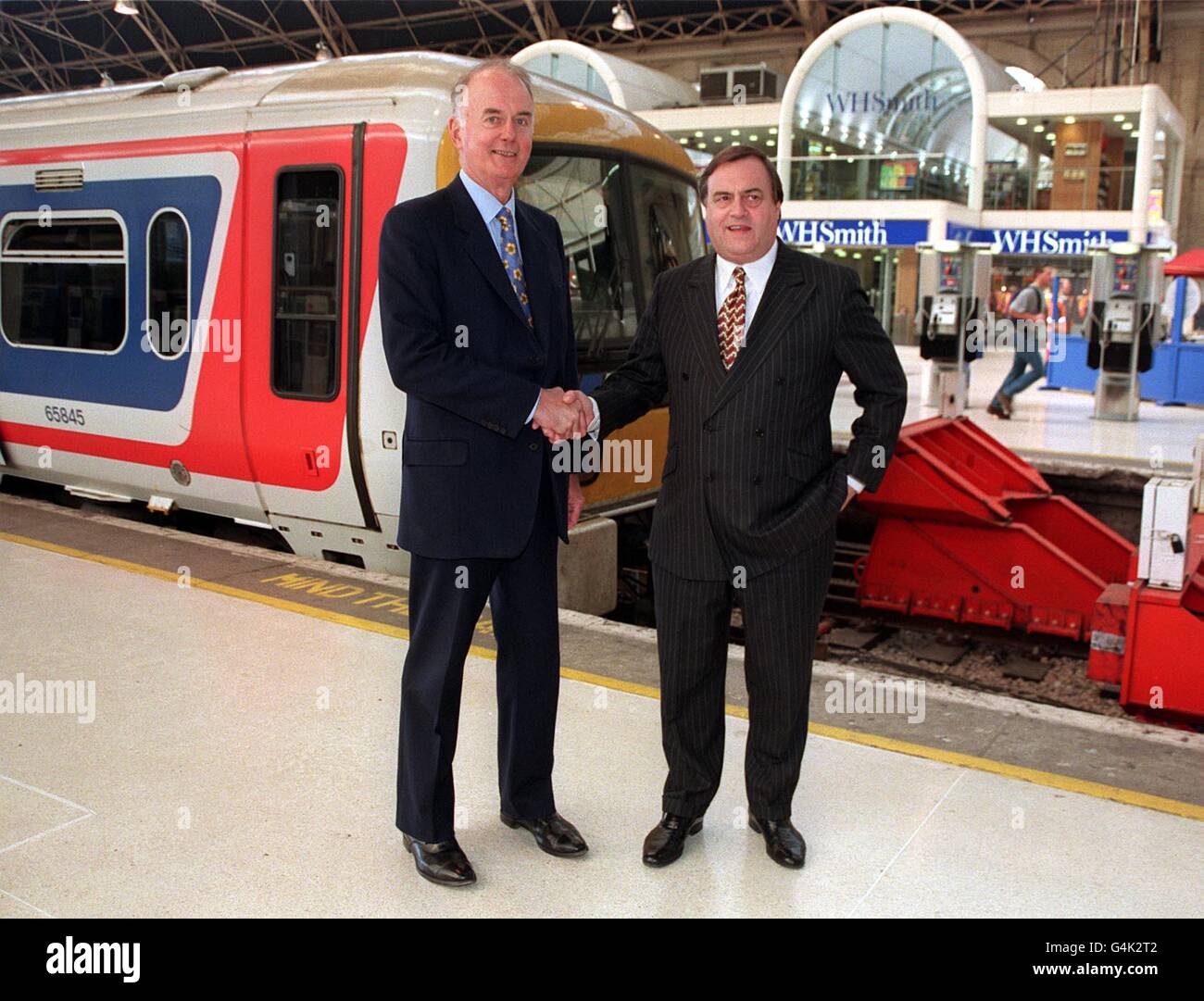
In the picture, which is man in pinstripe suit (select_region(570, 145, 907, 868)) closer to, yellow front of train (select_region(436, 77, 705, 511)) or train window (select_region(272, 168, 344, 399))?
yellow front of train (select_region(436, 77, 705, 511))

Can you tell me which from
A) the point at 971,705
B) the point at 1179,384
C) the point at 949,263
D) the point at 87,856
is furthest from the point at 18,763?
the point at 1179,384

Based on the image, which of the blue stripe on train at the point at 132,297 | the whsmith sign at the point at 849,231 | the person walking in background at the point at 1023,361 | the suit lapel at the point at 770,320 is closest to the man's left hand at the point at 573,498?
the suit lapel at the point at 770,320

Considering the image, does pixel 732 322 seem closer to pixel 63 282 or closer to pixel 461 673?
pixel 461 673

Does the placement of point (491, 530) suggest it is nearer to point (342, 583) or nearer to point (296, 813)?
point (296, 813)

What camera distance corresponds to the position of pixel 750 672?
10.7ft

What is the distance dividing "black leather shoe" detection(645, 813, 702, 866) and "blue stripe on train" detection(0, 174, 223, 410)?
15.2 feet

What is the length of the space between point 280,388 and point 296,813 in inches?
130

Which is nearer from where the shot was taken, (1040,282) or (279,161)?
(279,161)

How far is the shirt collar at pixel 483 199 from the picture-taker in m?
3.03

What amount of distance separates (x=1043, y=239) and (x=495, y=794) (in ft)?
78.3

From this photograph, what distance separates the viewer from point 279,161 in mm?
6164

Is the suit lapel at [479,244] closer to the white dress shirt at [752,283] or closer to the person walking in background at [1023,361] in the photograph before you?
the white dress shirt at [752,283]

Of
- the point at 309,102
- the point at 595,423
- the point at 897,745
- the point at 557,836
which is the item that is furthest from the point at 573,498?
the point at 309,102

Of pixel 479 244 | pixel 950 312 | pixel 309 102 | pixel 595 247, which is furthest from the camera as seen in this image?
pixel 950 312
